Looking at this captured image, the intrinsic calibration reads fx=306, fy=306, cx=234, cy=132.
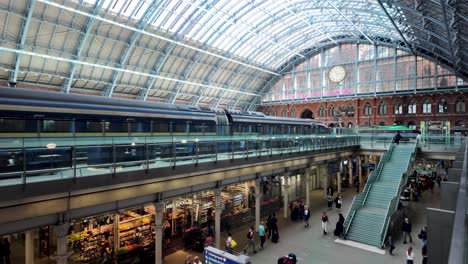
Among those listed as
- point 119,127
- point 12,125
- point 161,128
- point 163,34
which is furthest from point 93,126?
point 163,34

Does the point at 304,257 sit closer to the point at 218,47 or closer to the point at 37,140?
the point at 37,140

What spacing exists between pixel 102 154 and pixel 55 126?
17.4ft

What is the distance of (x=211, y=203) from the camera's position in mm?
19719

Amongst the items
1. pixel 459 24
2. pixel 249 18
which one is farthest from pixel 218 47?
pixel 459 24

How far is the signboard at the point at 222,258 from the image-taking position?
29.8ft

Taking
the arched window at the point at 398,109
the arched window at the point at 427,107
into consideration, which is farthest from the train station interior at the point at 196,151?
the arched window at the point at 427,107

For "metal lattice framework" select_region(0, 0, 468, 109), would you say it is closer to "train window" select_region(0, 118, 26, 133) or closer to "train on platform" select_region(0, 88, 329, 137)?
"train on platform" select_region(0, 88, 329, 137)

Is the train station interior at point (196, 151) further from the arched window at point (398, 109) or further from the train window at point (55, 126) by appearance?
the arched window at point (398, 109)

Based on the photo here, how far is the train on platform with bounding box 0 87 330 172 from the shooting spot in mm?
8586

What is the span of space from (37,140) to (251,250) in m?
11.5

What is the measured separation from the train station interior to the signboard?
55 millimetres

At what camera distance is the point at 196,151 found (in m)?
13.3

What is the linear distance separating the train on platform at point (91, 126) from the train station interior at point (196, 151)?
56 millimetres

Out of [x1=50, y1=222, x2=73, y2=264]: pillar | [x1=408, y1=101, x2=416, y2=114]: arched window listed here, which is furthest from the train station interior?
[x1=408, y1=101, x2=416, y2=114]: arched window
